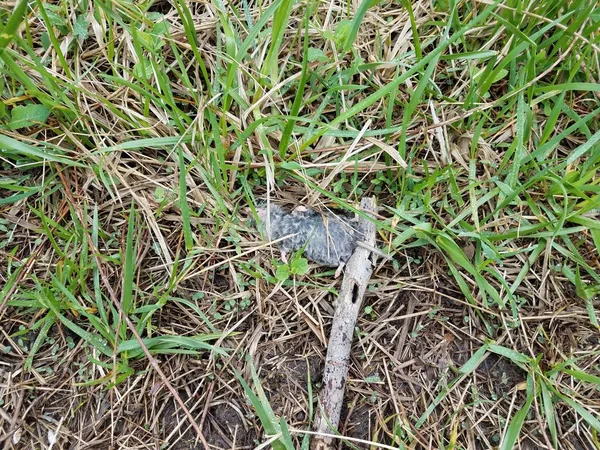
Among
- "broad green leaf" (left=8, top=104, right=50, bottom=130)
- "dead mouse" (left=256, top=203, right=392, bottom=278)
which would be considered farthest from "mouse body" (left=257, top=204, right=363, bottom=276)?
"broad green leaf" (left=8, top=104, right=50, bottom=130)

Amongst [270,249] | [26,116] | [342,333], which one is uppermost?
[26,116]

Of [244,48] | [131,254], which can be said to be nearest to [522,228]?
[244,48]

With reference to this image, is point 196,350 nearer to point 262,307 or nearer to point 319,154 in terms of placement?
point 262,307

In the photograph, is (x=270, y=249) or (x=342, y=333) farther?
(x=270, y=249)

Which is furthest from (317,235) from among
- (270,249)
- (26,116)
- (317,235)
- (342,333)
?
(26,116)

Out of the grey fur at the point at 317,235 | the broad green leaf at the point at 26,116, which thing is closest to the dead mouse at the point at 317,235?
the grey fur at the point at 317,235

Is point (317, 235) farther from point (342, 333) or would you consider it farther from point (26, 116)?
point (26, 116)

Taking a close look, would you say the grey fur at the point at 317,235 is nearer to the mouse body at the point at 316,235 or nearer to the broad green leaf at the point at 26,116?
the mouse body at the point at 316,235

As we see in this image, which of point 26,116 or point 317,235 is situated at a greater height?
point 26,116
